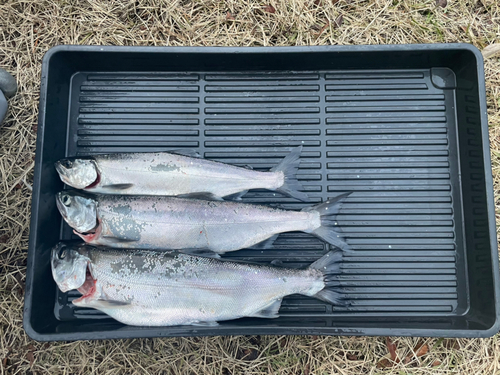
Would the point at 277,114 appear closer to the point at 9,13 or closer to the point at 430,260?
the point at 430,260

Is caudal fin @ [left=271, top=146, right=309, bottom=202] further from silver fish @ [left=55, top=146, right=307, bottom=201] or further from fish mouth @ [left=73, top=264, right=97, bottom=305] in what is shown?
fish mouth @ [left=73, top=264, right=97, bottom=305]

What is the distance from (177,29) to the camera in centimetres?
253

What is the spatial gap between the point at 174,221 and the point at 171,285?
353 mm

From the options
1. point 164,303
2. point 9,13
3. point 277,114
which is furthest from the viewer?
point 9,13

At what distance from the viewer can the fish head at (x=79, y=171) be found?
2066 millimetres

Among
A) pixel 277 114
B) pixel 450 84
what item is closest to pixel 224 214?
pixel 277 114

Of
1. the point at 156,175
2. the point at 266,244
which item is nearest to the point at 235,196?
the point at 266,244

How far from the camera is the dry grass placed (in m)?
2.23

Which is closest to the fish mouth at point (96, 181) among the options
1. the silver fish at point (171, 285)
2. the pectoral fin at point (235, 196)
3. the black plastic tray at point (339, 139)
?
the black plastic tray at point (339, 139)

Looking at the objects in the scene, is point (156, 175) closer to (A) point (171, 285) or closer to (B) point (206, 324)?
(A) point (171, 285)

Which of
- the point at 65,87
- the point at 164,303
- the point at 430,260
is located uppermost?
the point at 65,87

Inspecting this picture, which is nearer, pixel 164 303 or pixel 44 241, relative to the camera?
pixel 164 303

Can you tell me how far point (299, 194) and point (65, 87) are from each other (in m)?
1.66

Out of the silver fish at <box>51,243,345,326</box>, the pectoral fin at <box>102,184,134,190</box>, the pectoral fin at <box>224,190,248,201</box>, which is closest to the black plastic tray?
the pectoral fin at <box>224,190,248,201</box>
